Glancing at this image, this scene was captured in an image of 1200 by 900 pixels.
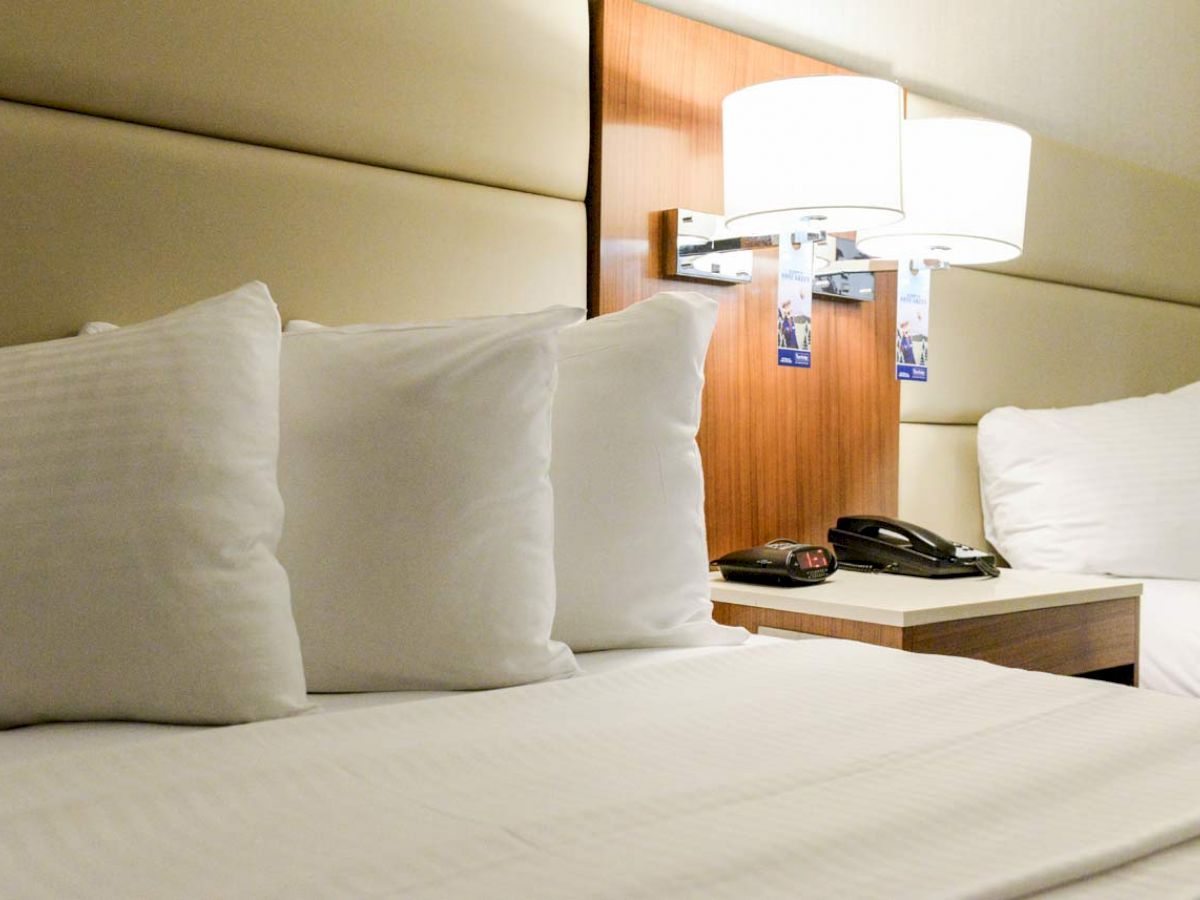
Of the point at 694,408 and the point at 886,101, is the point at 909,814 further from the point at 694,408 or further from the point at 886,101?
the point at 886,101

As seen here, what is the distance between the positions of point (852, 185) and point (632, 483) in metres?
0.65

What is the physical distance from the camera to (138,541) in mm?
977

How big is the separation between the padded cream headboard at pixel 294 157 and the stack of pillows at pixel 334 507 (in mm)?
204

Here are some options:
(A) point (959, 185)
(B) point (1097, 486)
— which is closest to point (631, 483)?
(A) point (959, 185)

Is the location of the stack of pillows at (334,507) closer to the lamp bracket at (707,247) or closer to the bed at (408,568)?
the bed at (408,568)

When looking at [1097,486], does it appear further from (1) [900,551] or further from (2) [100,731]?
(2) [100,731]

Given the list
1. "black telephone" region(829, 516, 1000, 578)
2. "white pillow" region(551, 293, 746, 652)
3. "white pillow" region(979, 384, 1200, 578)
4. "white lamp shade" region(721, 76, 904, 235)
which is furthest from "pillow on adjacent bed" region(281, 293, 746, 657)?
"white pillow" region(979, 384, 1200, 578)

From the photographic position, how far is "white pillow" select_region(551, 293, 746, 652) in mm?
1393

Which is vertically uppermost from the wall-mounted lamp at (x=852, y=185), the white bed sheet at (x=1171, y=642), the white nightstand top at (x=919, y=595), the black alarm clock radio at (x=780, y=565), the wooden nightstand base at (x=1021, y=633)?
the wall-mounted lamp at (x=852, y=185)

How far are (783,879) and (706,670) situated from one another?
0.59m

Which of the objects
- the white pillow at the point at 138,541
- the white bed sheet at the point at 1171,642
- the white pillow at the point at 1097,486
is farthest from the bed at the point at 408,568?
the white pillow at the point at 1097,486

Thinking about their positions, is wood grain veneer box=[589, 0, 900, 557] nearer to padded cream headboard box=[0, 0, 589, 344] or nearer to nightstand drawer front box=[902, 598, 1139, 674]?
padded cream headboard box=[0, 0, 589, 344]

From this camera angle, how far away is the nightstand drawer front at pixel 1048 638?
1.63 m

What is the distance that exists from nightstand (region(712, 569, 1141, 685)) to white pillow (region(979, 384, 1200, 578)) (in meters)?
0.36
